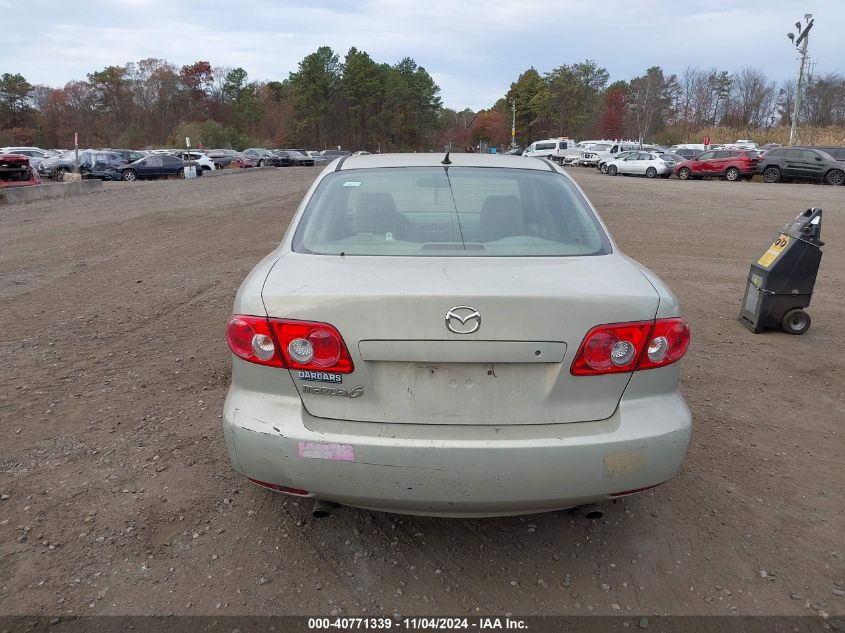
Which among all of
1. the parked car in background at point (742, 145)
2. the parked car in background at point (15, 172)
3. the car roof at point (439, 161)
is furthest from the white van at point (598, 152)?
the car roof at point (439, 161)

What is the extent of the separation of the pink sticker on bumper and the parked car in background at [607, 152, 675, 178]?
113 feet

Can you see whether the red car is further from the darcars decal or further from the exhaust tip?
the darcars decal

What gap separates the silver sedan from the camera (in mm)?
2283

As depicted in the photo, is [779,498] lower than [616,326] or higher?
lower

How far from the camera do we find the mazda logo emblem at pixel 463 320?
2.26m

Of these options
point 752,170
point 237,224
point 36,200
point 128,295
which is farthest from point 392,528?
point 752,170

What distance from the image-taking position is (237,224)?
1402cm

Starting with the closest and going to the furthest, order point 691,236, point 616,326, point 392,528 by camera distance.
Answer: point 616,326 < point 392,528 < point 691,236

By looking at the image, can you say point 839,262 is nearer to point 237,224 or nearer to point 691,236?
point 691,236

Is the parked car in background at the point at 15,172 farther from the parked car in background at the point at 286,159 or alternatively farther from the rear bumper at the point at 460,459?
the parked car in background at the point at 286,159

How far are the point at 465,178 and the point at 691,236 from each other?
10403 millimetres

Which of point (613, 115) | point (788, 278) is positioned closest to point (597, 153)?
point (788, 278)

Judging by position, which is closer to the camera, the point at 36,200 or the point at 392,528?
the point at 392,528

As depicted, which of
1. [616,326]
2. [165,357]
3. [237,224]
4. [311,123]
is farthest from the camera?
[311,123]
